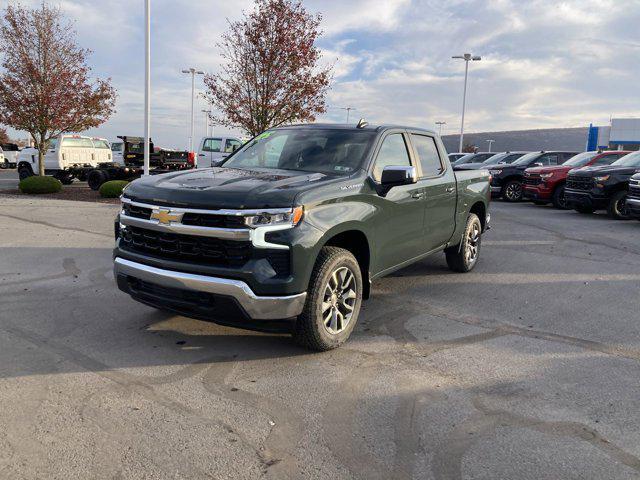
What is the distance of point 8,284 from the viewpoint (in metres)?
6.05

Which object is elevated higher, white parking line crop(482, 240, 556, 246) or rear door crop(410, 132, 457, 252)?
rear door crop(410, 132, 457, 252)

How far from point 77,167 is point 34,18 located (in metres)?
5.65

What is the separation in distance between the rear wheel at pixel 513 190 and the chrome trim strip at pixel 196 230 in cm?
1684

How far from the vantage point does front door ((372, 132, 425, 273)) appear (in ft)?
15.7

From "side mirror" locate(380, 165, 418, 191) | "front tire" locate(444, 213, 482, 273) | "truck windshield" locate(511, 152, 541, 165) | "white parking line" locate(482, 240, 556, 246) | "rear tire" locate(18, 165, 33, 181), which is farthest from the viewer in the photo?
"rear tire" locate(18, 165, 33, 181)

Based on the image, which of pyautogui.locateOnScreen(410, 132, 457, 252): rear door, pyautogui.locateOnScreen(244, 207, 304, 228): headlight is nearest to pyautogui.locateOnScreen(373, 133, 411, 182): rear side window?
pyautogui.locateOnScreen(410, 132, 457, 252): rear door

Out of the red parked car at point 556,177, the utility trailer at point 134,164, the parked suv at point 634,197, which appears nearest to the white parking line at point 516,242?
the parked suv at point 634,197

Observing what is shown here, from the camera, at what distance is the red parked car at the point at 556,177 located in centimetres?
1612

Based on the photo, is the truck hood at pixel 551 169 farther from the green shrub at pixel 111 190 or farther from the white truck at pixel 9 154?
the white truck at pixel 9 154

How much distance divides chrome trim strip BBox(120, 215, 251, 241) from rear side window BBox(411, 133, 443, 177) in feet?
8.92

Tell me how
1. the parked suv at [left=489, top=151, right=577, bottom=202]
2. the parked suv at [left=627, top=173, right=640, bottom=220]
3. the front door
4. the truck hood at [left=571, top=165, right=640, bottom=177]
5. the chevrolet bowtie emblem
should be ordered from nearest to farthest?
the chevrolet bowtie emblem, the front door, the parked suv at [left=627, top=173, right=640, bottom=220], the truck hood at [left=571, top=165, right=640, bottom=177], the parked suv at [left=489, top=151, right=577, bottom=202]

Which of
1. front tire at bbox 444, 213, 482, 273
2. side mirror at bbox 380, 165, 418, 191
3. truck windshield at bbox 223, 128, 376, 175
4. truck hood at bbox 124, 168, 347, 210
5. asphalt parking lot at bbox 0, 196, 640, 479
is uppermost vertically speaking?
truck windshield at bbox 223, 128, 376, 175

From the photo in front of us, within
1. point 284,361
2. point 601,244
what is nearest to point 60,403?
point 284,361

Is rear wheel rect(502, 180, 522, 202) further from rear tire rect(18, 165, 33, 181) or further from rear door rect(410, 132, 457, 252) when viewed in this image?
rear tire rect(18, 165, 33, 181)
